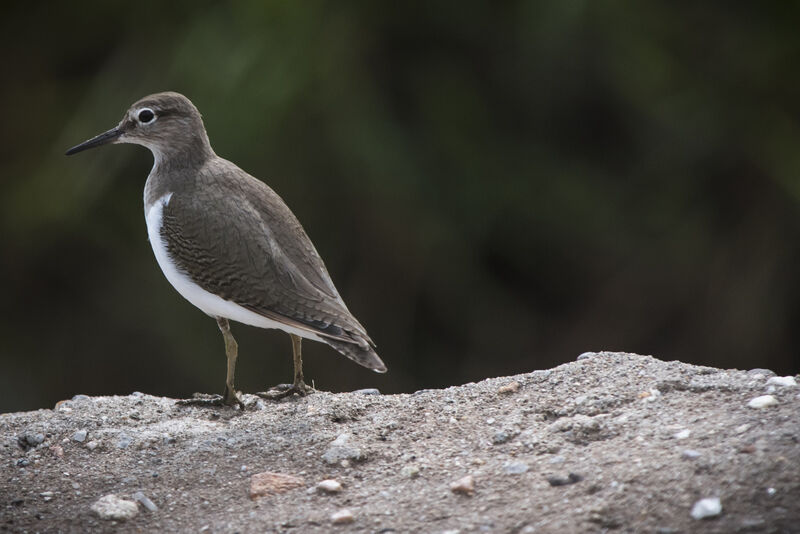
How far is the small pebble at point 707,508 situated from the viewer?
328 centimetres

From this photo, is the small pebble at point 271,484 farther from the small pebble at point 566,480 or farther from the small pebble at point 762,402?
the small pebble at point 762,402

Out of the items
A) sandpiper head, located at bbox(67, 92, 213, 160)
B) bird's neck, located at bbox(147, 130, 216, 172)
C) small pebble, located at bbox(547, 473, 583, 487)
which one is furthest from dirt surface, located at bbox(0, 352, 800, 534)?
sandpiper head, located at bbox(67, 92, 213, 160)

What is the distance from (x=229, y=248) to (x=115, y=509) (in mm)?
1810

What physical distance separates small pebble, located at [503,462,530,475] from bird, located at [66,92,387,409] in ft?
4.41

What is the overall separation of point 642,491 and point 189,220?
3238mm

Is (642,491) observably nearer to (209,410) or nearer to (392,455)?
(392,455)

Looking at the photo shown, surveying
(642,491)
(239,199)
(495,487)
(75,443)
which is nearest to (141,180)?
(239,199)

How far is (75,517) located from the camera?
420cm

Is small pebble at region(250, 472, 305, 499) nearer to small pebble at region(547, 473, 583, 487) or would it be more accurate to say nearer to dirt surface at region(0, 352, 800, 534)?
dirt surface at region(0, 352, 800, 534)

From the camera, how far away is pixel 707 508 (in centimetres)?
330

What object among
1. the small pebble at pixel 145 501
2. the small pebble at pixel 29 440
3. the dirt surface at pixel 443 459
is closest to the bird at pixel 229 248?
the dirt surface at pixel 443 459

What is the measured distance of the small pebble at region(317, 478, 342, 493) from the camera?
4191mm

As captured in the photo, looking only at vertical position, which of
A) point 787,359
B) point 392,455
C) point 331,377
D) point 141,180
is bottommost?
point 392,455

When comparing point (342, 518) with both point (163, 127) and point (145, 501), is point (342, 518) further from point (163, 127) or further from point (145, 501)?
point (163, 127)
